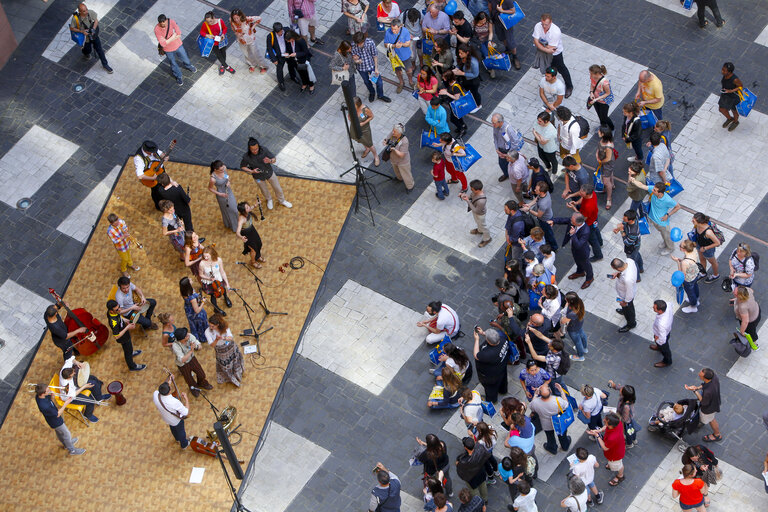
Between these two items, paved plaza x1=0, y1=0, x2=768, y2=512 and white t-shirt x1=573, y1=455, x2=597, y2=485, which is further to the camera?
paved plaza x1=0, y1=0, x2=768, y2=512

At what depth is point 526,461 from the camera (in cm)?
1956

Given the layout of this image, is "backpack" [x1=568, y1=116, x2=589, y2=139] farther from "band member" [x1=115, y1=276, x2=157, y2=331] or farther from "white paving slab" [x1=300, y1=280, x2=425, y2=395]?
"band member" [x1=115, y1=276, x2=157, y2=331]

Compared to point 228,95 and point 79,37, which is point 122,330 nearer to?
point 228,95

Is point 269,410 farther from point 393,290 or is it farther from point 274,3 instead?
point 274,3

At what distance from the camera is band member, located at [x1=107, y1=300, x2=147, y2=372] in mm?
21766

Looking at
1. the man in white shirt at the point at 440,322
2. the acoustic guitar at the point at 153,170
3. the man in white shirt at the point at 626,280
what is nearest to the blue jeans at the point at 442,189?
the man in white shirt at the point at 440,322

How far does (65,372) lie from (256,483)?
12.1ft

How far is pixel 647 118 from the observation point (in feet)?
79.3

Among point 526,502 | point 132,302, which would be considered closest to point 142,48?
point 132,302

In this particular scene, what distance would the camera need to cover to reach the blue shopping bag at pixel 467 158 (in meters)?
23.5

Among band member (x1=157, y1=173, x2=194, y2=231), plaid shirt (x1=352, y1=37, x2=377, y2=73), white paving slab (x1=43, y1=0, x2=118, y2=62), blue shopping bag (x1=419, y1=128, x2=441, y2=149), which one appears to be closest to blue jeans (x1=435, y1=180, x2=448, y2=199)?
blue shopping bag (x1=419, y1=128, x2=441, y2=149)

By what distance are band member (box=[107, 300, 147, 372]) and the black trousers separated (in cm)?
973

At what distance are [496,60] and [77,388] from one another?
10.5 m

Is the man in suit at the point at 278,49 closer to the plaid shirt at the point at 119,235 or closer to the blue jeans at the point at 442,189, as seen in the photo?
the blue jeans at the point at 442,189
